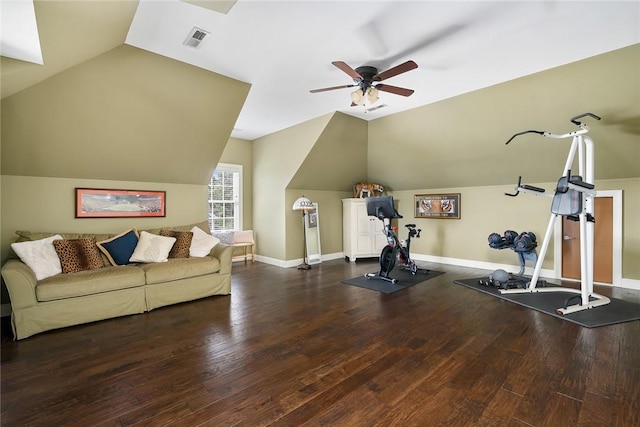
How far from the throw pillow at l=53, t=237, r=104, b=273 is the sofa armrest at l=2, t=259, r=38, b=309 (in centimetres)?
49

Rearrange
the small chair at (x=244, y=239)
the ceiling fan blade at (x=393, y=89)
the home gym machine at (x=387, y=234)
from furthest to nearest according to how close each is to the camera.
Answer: the small chair at (x=244, y=239), the home gym machine at (x=387, y=234), the ceiling fan blade at (x=393, y=89)

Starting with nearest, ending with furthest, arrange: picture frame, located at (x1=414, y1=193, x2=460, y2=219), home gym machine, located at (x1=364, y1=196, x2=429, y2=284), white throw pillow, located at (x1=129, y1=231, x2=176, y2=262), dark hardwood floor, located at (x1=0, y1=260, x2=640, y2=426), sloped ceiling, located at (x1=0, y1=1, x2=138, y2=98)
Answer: dark hardwood floor, located at (x1=0, y1=260, x2=640, y2=426), sloped ceiling, located at (x1=0, y1=1, x2=138, y2=98), white throw pillow, located at (x1=129, y1=231, x2=176, y2=262), home gym machine, located at (x1=364, y1=196, x2=429, y2=284), picture frame, located at (x1=414, y1=193, x2=460, y2=219)

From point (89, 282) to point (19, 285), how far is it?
550mm

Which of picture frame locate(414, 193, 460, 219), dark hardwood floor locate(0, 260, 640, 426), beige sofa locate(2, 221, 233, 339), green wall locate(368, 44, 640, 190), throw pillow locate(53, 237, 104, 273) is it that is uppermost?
green wall locate(368, 44, 640, 190)

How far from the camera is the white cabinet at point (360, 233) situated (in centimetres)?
703

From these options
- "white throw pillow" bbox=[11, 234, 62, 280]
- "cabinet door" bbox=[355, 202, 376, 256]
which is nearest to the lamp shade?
"cabinet door" bbox=[355, 202, 376, 256]

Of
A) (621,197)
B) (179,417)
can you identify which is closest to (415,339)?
(179,417)

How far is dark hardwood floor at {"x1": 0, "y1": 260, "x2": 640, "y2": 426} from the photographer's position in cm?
186

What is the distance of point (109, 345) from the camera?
281 centimetres

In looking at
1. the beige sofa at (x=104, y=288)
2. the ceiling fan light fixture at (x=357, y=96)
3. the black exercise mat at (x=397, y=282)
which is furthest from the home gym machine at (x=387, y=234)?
the beige sofa at (x=104, y=288)

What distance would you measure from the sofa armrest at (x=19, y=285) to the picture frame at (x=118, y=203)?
1.41 metres

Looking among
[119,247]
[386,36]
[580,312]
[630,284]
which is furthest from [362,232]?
A: [119,247]

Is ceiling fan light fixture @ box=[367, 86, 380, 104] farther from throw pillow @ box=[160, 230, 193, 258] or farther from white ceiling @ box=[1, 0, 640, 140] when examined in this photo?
throw pillow @ box=[160, 230, 193, 258]

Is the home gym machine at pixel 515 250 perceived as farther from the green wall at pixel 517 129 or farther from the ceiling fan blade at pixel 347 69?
the ceiling fan blade at pixel 347 69
